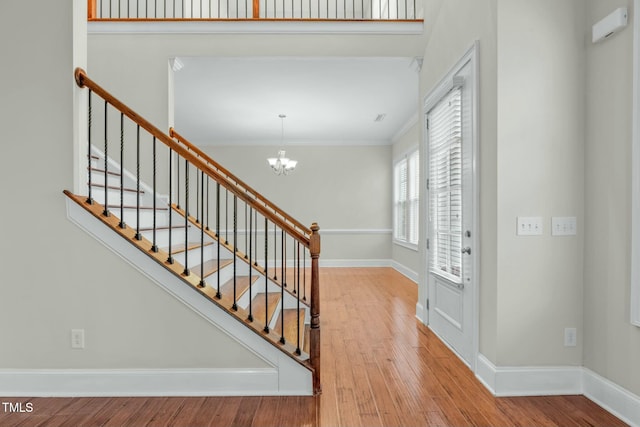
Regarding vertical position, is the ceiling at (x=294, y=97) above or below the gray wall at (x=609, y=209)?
above

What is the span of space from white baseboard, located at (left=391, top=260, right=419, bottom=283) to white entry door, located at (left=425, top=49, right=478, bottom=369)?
8.92 feet

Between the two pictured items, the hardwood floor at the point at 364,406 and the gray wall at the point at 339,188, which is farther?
the gray wall at the point at 339,188

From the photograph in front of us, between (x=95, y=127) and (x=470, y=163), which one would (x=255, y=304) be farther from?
(x=95, y=127)

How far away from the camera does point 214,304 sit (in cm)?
240

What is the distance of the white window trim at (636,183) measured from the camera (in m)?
2.02

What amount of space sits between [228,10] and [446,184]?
3127 mm

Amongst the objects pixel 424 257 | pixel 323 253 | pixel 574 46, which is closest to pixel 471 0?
pixel 574 46

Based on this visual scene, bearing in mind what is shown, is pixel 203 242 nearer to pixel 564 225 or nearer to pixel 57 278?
pixel 57 278

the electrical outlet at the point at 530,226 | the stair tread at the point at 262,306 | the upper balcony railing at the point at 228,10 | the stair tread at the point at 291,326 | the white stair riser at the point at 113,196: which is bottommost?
the stair tread at the point at 291,326

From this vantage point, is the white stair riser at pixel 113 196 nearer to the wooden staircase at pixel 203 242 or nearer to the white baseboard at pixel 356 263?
the wooden staircase at pixel 203 242

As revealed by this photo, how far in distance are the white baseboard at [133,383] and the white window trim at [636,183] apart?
2049 millimetres

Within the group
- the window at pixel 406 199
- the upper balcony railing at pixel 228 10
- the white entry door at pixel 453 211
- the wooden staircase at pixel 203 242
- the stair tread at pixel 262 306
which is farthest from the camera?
the window at pixel 406 199

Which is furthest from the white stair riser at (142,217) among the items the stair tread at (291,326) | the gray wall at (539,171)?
the gray wall at (539,171)

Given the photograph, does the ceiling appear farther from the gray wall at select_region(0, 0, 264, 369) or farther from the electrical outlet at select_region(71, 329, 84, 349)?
the electrical outlet at select_region(71, 329, 84, 349)
